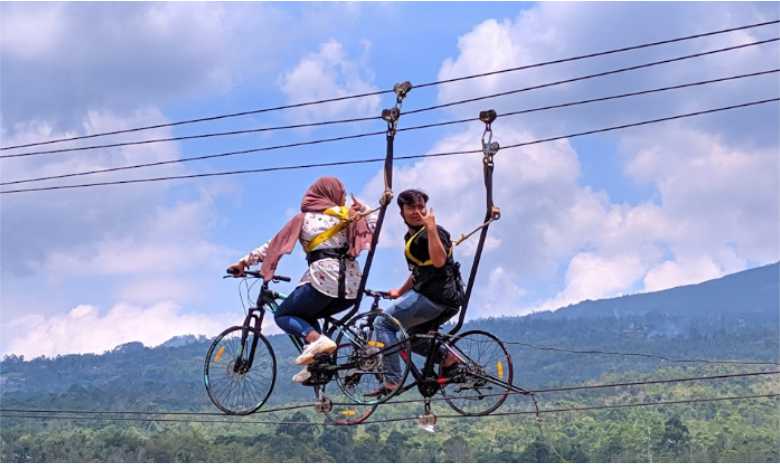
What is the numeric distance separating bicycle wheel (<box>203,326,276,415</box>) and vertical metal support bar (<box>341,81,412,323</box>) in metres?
1.25

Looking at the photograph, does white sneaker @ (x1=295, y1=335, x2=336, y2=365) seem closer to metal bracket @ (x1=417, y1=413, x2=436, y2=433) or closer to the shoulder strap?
the shoulder strap

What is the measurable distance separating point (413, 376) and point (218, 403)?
234 cm

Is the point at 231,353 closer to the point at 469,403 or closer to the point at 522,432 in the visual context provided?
the point at 469,403

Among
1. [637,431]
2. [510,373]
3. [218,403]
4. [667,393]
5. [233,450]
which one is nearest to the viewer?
[510,373]

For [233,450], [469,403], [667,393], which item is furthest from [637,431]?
[469,403]

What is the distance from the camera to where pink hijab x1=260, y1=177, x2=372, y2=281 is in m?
13.6

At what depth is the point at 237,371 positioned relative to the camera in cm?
1452

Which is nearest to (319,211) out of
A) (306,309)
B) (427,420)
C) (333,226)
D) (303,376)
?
(333,226)

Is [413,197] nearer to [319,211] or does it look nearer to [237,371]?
[319,211]

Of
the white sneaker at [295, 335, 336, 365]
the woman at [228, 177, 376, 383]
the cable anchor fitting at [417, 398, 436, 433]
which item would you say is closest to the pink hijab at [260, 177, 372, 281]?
the woman at [228, 177, 376, 383]

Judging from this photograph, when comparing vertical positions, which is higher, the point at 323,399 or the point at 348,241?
the point at 348,241

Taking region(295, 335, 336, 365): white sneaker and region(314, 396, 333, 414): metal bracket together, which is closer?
region(295, 335, 336, 365): white sneaker

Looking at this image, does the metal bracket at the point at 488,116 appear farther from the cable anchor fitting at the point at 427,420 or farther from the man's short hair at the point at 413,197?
the cable anchor fitting at the point at 427,420

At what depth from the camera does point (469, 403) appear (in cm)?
1396
